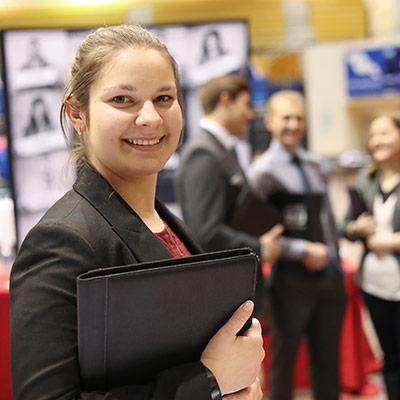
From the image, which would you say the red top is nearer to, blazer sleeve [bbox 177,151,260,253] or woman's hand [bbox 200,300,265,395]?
woman's hand [bbox 200,300,265,395]

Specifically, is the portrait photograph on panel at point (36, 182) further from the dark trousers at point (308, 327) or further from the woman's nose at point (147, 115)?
the woman's nose at point (147, 115)

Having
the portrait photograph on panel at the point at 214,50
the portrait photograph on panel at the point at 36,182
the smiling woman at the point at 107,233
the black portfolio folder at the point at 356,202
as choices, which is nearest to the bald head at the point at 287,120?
the black portfolio folder at the point at 356,202

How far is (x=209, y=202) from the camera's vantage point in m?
3.14

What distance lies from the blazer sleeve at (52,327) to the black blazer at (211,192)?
207 cm

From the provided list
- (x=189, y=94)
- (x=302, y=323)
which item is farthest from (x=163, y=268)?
(x=189, y=94)

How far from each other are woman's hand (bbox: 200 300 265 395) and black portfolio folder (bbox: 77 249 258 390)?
0.01m

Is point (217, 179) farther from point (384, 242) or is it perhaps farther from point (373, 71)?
point (373, 71)

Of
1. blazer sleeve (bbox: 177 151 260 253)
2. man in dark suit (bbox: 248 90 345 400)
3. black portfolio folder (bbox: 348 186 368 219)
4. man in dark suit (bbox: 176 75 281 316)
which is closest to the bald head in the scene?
man in dark suit (bbox: 248 90 345 400)

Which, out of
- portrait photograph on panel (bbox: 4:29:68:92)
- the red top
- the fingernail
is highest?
portrait photograph on panel (bbox: 4:29:68:92)

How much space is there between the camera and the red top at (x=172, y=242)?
1322mm

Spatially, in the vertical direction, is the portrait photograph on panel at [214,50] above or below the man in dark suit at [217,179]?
above

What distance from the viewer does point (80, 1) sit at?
34.6 feet

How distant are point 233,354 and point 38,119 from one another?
297cm

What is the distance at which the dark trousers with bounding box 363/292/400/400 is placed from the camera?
3.57m
